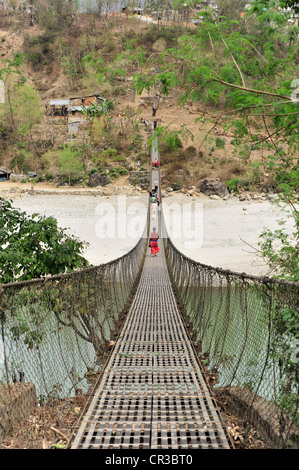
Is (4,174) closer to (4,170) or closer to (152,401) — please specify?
(4,170)

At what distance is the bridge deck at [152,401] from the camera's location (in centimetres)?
159

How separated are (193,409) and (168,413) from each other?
12 cm

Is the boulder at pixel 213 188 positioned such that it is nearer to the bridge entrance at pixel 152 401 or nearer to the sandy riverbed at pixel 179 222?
the sandy riverbed at pixel 179 222

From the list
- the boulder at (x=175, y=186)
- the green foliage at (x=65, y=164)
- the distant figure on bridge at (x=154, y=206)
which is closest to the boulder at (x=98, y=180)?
the green foliage at (x=65, y=164)

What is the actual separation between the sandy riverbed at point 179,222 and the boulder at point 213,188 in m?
0.72

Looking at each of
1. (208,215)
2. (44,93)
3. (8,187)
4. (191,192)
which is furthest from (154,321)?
(44,93)

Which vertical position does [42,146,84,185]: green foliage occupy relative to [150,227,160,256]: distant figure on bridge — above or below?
above

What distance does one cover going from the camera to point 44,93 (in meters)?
40.2

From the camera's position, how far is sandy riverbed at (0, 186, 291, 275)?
1167cm

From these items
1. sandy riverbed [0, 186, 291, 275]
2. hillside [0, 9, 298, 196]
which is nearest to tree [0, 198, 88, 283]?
sandy riverbed [0, 186, 291, 275]

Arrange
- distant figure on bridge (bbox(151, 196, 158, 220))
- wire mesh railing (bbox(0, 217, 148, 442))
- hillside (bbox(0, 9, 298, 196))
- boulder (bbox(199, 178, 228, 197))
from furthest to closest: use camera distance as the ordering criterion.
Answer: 1. hillside (bbox(0, 9, 298, 196))
2. boulder (bbox(199, 178, 228, 197))
3. distant figure on bridge (bbox(151, 196, 158, 220))
4. wire mesh railing (bbox(0, 217, 148, 442))

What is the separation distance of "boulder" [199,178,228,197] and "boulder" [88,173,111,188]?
5709 mm

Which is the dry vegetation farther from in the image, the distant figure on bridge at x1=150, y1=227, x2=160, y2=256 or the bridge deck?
the bridge deck

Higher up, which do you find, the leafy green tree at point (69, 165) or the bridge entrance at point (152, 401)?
the leafy green tree at point (69, 165)
